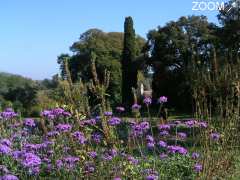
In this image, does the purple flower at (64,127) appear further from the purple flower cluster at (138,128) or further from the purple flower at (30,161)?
the purple flower cluster at (138,128)

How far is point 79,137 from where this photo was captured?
4.64m

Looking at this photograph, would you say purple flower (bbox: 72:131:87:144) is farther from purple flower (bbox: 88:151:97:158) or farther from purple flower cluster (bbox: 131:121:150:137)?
purple flower cluster (bbox: 131:121:150:137)

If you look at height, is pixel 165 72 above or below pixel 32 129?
above

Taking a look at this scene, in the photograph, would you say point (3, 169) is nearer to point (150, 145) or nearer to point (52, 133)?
point (52, 133)

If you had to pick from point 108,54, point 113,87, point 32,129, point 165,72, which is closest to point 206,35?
point 165,72

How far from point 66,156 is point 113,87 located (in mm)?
55342

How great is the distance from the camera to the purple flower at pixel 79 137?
4.64 meters

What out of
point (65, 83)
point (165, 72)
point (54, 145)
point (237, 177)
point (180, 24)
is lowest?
point (237, 177)

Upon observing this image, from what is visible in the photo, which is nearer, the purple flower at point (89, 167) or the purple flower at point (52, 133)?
the purple flower at point (89, 167)

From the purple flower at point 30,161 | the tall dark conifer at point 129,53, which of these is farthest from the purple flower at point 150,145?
the tall dark conifer at point 129,53

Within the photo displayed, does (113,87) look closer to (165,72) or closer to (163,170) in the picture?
(165,72)

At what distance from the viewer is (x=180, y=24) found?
162 ft

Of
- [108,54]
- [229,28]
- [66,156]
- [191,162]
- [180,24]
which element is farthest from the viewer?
[108,54]

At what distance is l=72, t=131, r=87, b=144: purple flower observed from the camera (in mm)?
4637
